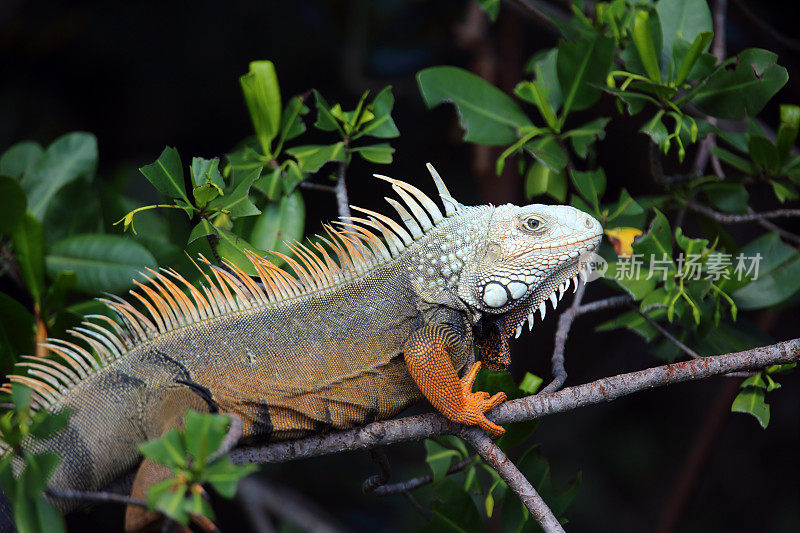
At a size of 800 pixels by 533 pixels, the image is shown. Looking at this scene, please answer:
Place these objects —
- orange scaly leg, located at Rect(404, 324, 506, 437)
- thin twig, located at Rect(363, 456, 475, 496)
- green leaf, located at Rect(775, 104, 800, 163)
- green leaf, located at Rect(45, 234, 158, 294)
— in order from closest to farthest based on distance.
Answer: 1. orange scaly leg, located at Rect(404, 324, 506, 437)
2. thin twig, located at Rect(363, 456, 475, 496)
3. green leaf, located at Rect(45, 234, 158, 294)
4. green leaf, located at Rect(775, 104, 800, 163)

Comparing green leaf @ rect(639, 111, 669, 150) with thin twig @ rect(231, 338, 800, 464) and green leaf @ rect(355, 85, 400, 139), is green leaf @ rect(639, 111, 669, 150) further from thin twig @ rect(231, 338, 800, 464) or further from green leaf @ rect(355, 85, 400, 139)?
green leaf @ rect(355, 85, 400, 139)

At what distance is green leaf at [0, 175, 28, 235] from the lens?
9.41ft

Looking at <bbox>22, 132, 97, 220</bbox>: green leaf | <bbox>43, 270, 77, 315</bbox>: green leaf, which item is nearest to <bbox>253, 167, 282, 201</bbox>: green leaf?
<bbox>43, 270, 77, 315</bbox>: green leaf

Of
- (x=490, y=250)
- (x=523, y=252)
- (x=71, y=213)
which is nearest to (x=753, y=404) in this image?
(x=523, y=252)

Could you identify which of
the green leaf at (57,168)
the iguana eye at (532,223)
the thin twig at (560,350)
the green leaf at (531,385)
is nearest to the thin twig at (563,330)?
the thin twig at (560,350)

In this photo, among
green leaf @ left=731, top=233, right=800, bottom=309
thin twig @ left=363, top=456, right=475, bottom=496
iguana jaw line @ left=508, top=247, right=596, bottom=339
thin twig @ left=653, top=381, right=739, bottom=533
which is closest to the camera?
iguana jaw line @ left=508, top=247, right=596, bottom=339

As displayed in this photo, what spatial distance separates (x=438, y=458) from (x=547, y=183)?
136cm

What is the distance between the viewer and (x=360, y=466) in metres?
5.54

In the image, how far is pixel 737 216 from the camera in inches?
130

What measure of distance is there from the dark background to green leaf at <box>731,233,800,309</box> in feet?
6.24

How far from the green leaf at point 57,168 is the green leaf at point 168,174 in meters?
1.17

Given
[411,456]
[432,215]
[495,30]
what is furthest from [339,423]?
[495,30]

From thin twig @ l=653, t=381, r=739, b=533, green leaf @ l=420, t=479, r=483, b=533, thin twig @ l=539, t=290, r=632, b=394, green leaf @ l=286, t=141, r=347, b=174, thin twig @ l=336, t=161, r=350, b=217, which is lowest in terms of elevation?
thin twig @ l=653, t=381, r=739, b=533

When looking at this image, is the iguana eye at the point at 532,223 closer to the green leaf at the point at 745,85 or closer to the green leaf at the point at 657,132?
the green leaf at the point at 657,132
